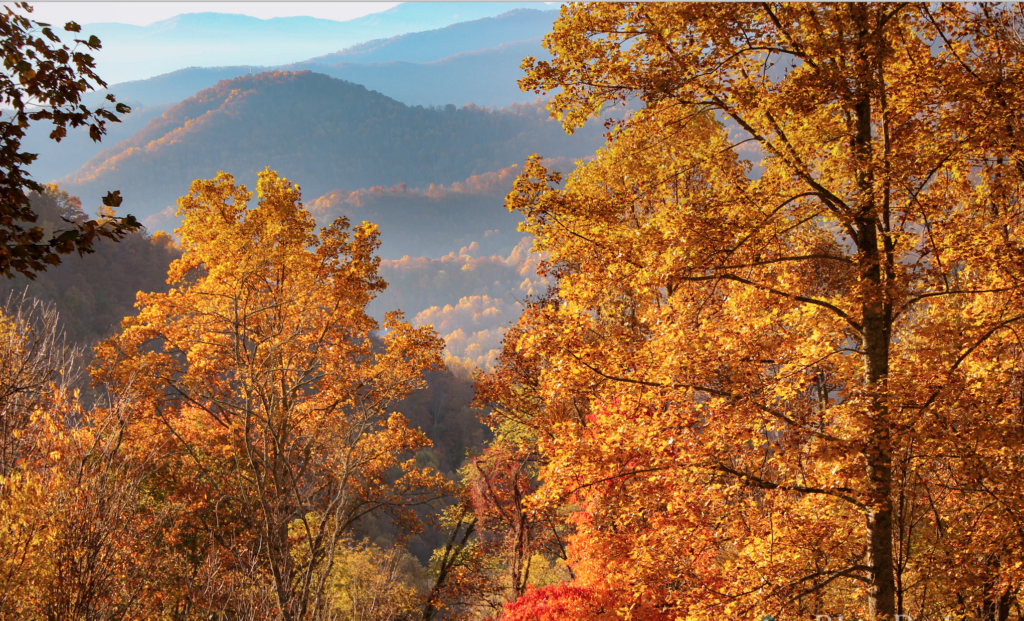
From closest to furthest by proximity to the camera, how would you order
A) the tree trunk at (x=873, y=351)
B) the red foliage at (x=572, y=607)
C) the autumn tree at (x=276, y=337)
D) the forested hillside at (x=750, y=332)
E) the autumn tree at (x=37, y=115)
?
the autumn tree at (x=37, y=115)
the forested hillside at (x=750, y=332)
the tree trunk at (x=873, y=351)
the red foliage at (x=572, y=607)
the autumn tree at (x=276, y=337)

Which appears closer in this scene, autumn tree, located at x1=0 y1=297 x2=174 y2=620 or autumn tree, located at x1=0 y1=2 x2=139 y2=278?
autumn tree, located at x1=0 y1=2 x2=139 y2=278

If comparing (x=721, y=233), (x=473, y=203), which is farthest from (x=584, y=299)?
(x=473, y=203)

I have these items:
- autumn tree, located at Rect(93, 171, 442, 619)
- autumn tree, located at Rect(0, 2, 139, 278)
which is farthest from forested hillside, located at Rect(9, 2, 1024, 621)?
autumn tree, located at Rect(93, 171, 442, 619)

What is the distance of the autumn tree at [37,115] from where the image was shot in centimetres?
266

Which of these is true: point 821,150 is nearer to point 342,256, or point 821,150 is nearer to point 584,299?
point 584,299

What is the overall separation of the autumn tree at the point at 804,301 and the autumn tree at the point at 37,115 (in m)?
3.12

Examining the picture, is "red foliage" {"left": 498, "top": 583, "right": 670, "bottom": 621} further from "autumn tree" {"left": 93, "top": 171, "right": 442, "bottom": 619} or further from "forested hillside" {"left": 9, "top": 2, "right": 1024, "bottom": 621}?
"autumn tree" {"left": 93, "top": 171, "right": 442, "bottom": 619}

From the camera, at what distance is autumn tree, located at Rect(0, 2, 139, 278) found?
2660 millimetres

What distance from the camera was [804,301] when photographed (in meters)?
4.77

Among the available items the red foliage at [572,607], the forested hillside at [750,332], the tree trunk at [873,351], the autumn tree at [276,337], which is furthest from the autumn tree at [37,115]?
the red foliage at [572,607]

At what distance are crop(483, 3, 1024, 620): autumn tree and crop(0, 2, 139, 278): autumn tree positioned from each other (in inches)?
123

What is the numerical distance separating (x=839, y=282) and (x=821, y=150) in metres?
3.36

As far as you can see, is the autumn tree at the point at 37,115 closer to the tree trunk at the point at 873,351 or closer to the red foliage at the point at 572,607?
the tree trunk at the point at 873,351

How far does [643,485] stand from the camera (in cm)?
494
